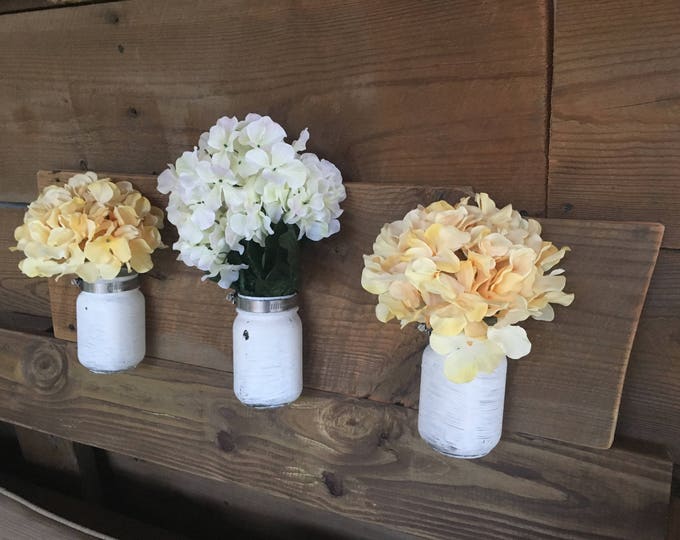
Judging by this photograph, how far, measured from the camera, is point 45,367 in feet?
3.10

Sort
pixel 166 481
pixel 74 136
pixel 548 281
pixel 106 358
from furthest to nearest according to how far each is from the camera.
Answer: pixel 166 481 < pixel 74 136 < pixel 106 358 < pixel 548 281

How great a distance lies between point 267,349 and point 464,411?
231mm

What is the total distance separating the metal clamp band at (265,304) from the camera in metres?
0.66

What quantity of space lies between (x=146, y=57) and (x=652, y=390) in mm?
774

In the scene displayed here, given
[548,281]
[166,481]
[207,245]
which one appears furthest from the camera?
[166,481]

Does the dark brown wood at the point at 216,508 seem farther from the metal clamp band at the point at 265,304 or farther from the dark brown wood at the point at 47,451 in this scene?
the metal clamp band at the point at 265,304

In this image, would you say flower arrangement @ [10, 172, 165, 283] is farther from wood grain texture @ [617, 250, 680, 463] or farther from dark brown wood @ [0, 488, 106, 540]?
wood grain texture @ [617, 250, 680, 463]

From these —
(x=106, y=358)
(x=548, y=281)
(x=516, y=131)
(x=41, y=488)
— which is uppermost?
(x=516, y=131)

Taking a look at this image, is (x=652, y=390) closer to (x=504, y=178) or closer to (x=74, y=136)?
(x=504, y=178)

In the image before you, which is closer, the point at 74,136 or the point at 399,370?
the point at 399,370

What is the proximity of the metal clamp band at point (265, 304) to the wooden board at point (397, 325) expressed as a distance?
2.4 inches

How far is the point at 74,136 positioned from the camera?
0.89 metres

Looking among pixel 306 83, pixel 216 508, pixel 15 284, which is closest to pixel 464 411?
pixel 306 83

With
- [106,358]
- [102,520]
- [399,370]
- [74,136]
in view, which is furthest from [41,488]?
[399,370]
